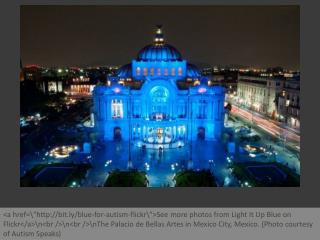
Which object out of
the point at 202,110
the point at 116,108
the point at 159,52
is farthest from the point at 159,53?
the point at 202,110

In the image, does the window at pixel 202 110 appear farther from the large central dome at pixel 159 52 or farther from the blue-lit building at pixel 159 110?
the large central dome at pixel 159 52

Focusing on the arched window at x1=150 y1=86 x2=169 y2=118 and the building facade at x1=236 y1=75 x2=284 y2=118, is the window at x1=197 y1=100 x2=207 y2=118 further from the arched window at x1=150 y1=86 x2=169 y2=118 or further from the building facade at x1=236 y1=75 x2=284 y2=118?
the building facade at x1=236 y1=75 x2=284 y2=118

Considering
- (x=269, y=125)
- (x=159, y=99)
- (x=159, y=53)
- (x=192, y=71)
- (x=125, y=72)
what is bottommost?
(x=269, y=125)

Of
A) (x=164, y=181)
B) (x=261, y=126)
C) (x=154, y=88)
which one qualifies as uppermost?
(x=154, y=88)

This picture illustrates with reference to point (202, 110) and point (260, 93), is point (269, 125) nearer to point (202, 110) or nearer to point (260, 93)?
point (202, 110)
